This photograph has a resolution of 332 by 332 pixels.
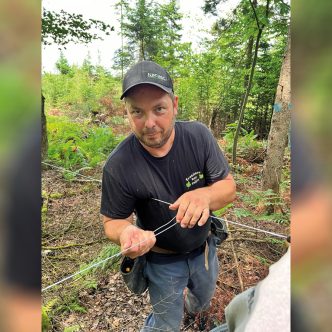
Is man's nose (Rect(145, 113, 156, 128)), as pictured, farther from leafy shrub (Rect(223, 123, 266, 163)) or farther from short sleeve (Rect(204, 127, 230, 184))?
leafy shrub (Rect(223, 123, 266, 163))

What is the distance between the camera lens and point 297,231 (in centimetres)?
31

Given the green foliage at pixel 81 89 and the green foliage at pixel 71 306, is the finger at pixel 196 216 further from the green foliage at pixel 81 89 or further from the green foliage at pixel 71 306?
the green foliage at pixel 71 306

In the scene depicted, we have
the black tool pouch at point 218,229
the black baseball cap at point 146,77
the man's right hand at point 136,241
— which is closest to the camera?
the man's right hand at point 136,241

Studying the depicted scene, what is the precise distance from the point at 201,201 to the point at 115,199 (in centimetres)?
27

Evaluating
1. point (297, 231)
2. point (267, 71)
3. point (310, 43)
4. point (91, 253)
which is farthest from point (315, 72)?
point (267, 71)

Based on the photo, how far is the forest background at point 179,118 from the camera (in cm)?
112

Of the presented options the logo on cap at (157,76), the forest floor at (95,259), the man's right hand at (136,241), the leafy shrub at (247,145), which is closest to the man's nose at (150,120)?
the logo on cap at (157,76)

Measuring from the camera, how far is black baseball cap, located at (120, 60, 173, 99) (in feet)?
2.77

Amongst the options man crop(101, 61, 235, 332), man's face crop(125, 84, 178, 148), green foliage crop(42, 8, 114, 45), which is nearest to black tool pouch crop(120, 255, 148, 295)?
man crop(101, 61, 235, 332)

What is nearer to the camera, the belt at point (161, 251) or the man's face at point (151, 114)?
the man's face at point (151, 114)

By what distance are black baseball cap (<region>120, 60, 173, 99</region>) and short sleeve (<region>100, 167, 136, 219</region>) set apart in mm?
254

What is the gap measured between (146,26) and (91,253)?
993 millimetres

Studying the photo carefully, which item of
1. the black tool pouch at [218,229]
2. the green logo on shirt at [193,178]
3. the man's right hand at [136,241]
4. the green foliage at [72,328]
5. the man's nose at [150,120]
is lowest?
the green foliage at [72,328]

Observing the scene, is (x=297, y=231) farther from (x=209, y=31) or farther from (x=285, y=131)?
(x=209, y=31)
